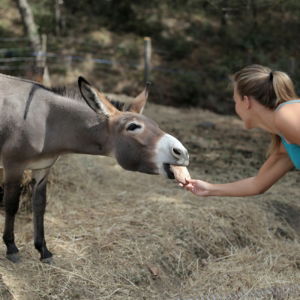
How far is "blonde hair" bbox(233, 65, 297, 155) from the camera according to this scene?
286cm

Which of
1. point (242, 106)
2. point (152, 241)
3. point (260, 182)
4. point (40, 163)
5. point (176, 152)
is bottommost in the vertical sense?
point (152, 241)

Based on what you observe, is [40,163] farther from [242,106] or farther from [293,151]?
[293,151]

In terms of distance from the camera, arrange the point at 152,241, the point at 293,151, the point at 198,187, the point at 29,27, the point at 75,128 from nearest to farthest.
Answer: the point at 293,151 → the point at 198,187 → the point at 75,128 → the point at 152,241 → the point at 29,27

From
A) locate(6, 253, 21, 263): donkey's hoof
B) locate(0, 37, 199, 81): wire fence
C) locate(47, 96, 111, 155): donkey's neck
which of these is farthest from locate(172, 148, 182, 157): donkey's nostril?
locate(0, 37, 199, 81): wire fence

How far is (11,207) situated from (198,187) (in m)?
1.64

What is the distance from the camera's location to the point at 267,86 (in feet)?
9.46

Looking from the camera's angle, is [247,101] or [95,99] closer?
[247,101]

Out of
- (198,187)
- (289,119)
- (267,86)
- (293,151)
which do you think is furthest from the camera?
(198,187)

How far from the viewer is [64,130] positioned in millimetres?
3684

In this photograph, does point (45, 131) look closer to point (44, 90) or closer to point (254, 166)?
point (44, 90)

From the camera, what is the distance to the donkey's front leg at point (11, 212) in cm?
374

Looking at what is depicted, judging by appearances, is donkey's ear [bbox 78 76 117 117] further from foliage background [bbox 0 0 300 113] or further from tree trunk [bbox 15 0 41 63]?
foliage background [bbox 0 0 300 113]

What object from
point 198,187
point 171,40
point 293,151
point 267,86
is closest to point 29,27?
→ point 171,40

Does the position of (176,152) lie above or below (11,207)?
above
